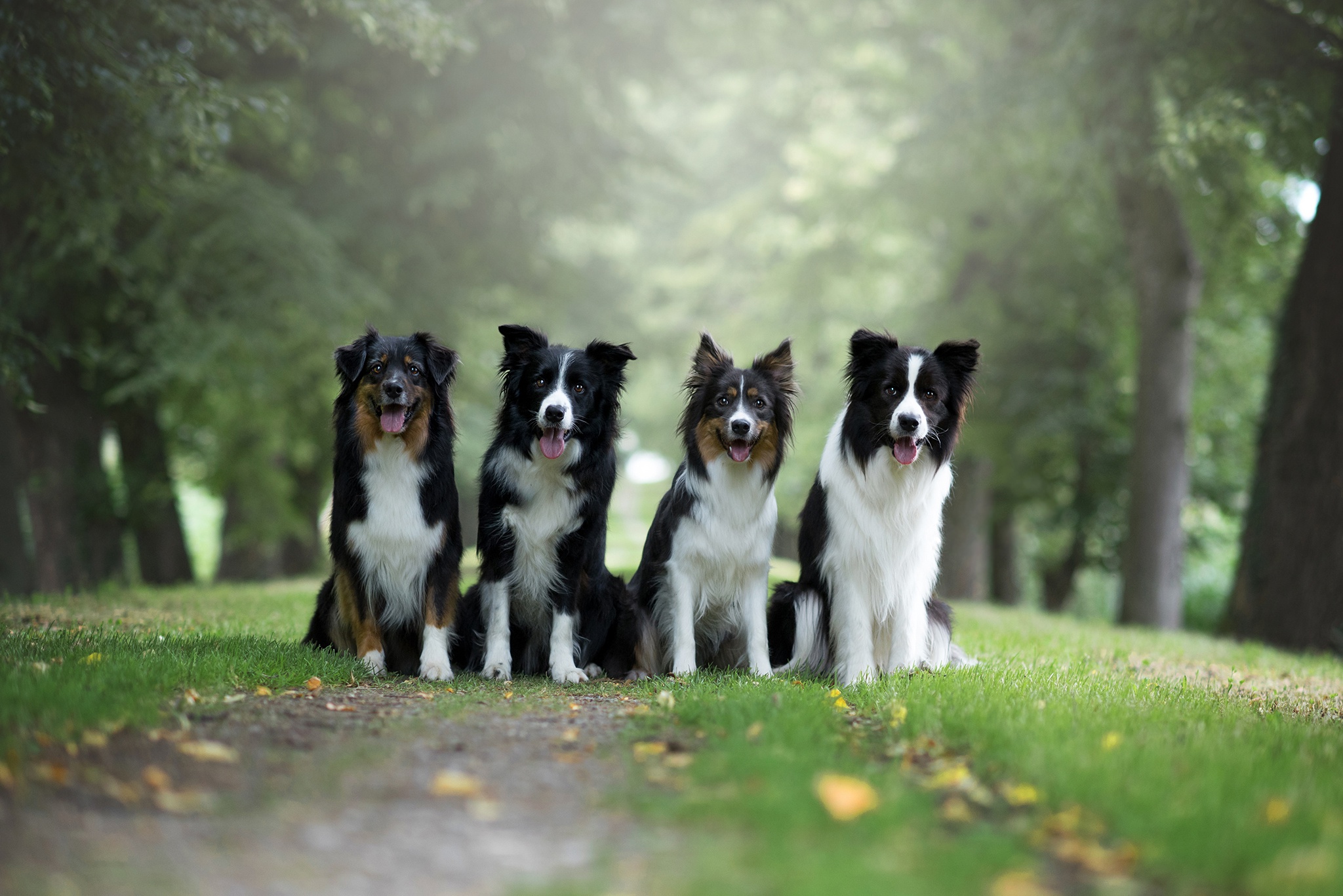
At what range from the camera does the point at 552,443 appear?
597 centimetres

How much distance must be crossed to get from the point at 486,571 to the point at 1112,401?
40.5 feet

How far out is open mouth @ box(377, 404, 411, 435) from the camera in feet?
19.3

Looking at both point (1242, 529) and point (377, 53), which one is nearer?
point (1242, 529)

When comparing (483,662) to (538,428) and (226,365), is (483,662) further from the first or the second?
(226,365)

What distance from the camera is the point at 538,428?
6.04 metres

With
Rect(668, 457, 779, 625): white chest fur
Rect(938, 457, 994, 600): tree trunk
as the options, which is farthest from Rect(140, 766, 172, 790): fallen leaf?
Rect(938, 457, 994, 600): tree trunk

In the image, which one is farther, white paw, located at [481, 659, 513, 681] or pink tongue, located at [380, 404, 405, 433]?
white paw, located at [481, 659, 513, 681]

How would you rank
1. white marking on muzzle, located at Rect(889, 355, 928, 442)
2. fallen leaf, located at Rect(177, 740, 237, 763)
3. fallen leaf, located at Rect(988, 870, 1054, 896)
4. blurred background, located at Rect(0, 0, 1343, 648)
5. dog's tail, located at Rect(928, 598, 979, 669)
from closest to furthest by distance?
fallen leaf, located at Rect(988, 870, 1054, 896), fallen leaf, located at Rect(177, 740, 237, 763), white marking on muzzle, located at Rect(889, 355, 928, 442), dog's tail, located at Rect(928, 598, 979, 669), blurred background, located at Rect(0, 0, 1343, 648)

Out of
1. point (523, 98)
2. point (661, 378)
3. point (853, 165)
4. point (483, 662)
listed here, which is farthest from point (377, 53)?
point (661, 378)

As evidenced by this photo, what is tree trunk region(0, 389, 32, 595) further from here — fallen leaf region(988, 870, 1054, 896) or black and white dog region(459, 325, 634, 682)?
fallen leaf region(988, 870, 1054, 896)

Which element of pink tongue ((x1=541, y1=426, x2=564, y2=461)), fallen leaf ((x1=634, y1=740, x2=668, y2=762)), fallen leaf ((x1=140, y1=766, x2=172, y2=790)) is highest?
pink tongue ((x1=541, y1=426, x2=564, y2=461))

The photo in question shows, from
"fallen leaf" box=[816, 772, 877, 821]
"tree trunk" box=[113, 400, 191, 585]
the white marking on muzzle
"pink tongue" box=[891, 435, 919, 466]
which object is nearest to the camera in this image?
"fallen leaf" box=[816, 772, 877, 821]

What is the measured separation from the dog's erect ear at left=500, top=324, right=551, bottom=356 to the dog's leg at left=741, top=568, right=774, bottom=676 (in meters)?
2.00

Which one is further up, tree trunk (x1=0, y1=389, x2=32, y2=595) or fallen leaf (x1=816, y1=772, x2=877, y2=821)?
tree trunk (x1=0, y1=389, x2=32, y2=595)
